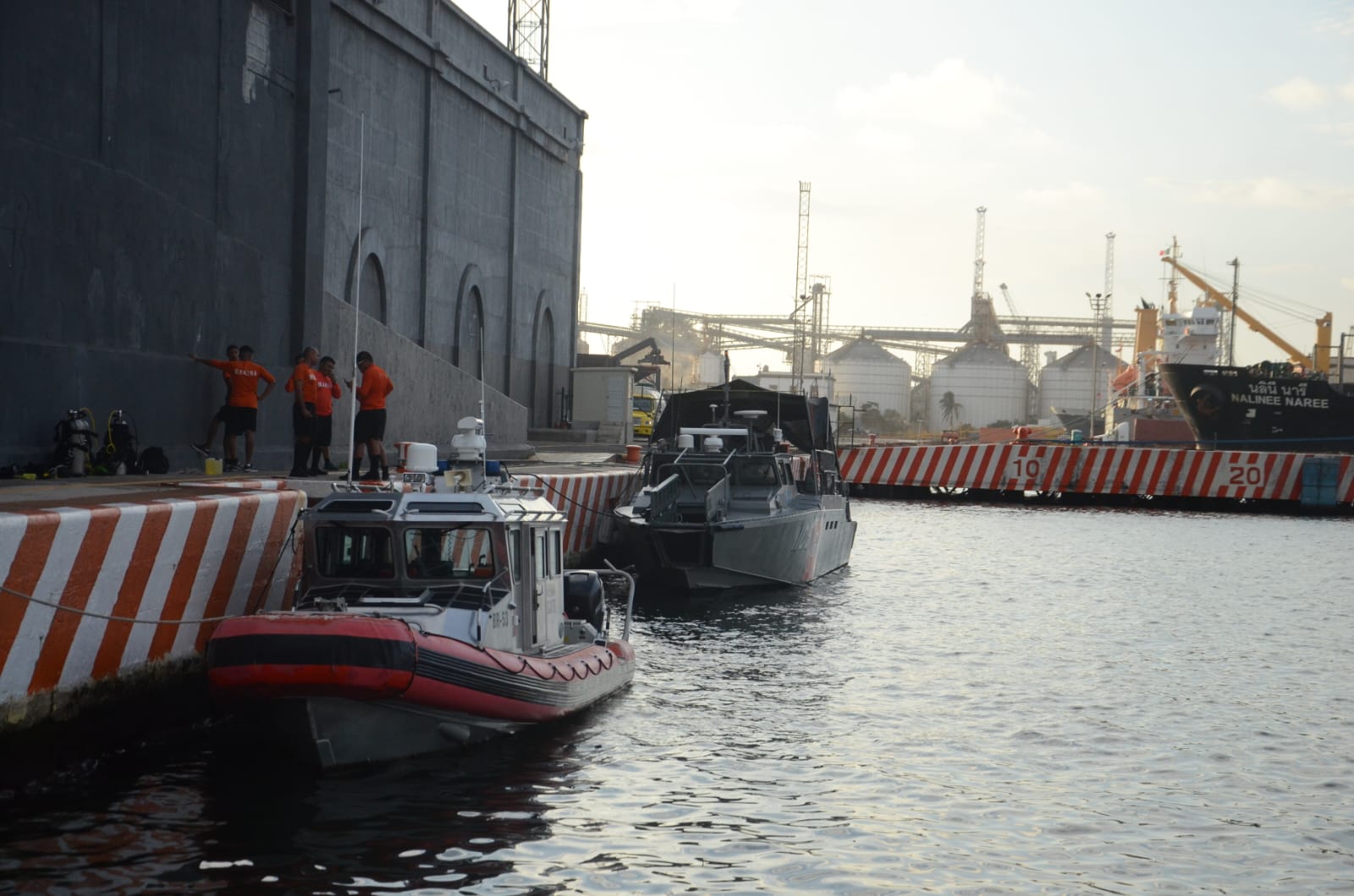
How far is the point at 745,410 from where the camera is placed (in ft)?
84.9

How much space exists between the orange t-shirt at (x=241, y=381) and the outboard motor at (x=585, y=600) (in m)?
→ 6.56

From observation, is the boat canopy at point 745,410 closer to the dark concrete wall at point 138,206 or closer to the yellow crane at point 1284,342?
the dark concrete wall at point 138,206

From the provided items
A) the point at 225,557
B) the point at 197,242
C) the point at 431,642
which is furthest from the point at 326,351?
the point at 431,642

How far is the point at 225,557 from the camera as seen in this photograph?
11703 millimetres

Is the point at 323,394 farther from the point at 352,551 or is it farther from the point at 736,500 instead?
the point at 352,551

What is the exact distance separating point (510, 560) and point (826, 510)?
12948mm

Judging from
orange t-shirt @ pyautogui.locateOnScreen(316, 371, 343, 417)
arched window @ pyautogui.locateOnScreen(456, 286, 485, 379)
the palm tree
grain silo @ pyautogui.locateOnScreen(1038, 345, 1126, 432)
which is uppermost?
grain silo @ pyautogui.locateOnScreen(1038, 345, 1126, 432)

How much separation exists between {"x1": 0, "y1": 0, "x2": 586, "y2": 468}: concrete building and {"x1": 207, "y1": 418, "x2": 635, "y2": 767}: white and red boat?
1.52 m

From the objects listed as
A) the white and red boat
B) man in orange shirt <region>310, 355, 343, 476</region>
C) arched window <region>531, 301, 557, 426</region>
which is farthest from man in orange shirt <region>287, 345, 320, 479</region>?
arched window <region>531, 301, 557, 426</region>

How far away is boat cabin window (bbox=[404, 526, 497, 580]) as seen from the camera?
1084 centimetres

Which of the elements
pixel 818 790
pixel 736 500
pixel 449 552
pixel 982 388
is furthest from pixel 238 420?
pixel 982 388

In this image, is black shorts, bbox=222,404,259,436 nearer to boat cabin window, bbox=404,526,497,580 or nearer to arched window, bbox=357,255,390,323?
boat cabin window, bbox=404,526,497,580

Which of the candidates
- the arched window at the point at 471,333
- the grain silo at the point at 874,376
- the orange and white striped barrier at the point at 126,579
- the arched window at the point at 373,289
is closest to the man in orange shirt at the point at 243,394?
the orange and white striped barrier at the point at 126,579

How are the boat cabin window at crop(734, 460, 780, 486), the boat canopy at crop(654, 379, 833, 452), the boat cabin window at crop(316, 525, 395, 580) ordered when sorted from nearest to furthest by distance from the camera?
the boat cabin window at crop(316, 525, 395, 580)
the boat cabin window at crop(734, 460, 780, 486)
the boat canopy at crop(654, 379, 833, 452)
